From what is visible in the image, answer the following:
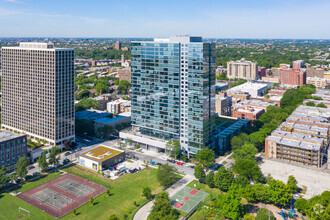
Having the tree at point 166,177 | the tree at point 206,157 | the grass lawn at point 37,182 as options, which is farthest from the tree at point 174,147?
the grass lawn at point 37,182

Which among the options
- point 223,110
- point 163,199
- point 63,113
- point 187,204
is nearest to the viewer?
point 163,199

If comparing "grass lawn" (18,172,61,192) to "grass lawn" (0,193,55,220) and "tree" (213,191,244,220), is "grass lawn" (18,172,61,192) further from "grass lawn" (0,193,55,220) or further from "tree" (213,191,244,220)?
"tree" (213,191,244,220)

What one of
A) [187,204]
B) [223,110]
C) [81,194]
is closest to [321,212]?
[187,204]

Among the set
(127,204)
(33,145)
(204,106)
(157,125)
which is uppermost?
(204,106)

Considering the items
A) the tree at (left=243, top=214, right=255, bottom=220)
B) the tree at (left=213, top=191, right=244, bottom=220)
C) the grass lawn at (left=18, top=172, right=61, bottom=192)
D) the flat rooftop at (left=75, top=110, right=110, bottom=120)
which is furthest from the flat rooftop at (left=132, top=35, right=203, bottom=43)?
the grass lawn at (left=18, top=172, right=61, bottom=192)

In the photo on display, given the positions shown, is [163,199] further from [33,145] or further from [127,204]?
[33,145]

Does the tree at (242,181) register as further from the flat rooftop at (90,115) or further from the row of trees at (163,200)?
the flat rooftop at (90,115)

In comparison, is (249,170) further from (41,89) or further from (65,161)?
(41,89)
